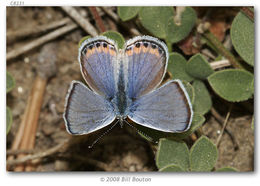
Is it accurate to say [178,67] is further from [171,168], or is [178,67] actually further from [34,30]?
[34,30]

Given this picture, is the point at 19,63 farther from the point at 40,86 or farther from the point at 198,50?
the point at 198,50

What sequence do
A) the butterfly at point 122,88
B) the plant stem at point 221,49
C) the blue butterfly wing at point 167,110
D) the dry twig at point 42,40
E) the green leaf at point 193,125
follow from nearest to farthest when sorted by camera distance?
the blue butterfly wing at point 167,110
the butterfly at point 122,88
the green leaf at point 193,125
the plant stem at point 221,49
the dry twig at point 42,40

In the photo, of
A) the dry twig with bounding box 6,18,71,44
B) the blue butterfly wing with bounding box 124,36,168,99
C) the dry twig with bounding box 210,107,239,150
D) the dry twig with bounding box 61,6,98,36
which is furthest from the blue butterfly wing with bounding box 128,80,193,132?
the dry twig with bounding box 6,18,71,44

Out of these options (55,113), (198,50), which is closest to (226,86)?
(198,50)

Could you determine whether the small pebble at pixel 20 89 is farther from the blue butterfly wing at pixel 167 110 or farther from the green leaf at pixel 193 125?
the green leaf at pixel 193 125

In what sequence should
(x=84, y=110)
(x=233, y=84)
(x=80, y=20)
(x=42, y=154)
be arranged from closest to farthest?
(x=84, y=110) < (x=233, y=84) < (x=42, y=154) < (x=80, y=20)

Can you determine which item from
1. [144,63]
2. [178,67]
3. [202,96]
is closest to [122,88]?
[144,63]

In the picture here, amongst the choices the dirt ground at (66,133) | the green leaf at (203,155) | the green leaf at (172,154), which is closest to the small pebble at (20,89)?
the dirt ground at (66,133)
